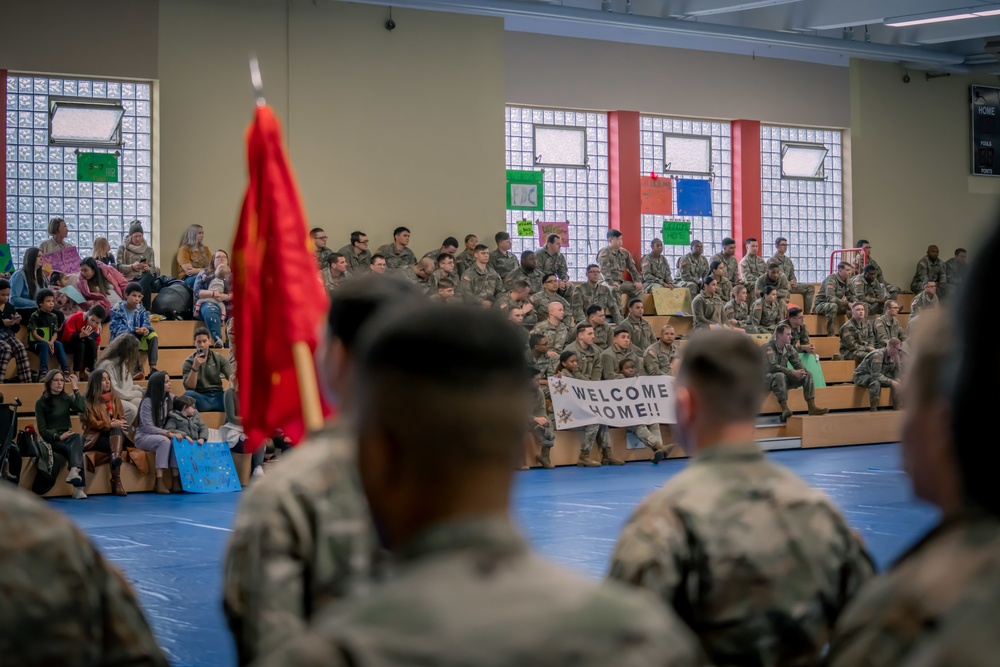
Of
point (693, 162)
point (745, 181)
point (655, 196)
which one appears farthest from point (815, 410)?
point (693, 162)

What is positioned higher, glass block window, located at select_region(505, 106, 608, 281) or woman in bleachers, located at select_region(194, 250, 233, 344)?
glass block window, located at select_region(505, 106, 608, 281)

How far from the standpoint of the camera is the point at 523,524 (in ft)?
33.4

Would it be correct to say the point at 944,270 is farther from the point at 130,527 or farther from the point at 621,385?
the point at 130,527

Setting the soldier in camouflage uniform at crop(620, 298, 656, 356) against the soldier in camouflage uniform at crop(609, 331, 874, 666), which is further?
the soldier in camouflage uniform at crop(620, 298, 656, 356)

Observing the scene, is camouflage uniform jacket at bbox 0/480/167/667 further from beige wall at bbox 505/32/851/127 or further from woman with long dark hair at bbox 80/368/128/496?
beige wall at bbox 505/32/851/127

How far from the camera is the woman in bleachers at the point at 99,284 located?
15.9 meters

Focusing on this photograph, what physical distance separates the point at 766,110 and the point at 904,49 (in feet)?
10.1

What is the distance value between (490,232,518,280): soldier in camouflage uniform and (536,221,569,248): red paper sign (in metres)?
2.43

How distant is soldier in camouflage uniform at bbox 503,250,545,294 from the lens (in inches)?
762

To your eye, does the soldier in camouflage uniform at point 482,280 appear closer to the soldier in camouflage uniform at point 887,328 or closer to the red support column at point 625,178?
the red support column at point 625,178

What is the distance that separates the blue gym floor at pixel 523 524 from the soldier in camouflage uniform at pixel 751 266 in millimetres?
7126

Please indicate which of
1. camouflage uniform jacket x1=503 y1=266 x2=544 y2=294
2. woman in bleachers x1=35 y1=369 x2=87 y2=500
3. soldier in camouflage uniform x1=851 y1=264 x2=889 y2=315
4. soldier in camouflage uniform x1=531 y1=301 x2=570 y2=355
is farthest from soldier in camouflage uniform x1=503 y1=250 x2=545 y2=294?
woman in bleachers x1=35 y1=369 x2=87 y2=500

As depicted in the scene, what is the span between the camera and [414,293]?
102 inches

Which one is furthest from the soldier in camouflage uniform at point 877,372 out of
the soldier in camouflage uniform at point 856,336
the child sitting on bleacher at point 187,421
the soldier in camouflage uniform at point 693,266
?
the child sitting on bleacher at point 187,421
